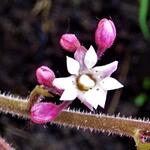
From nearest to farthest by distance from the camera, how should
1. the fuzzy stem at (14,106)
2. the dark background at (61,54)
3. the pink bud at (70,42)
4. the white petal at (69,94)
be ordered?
the white petal at (69,94) < the pink bud at (70,42) < the fuzzy stem at (14,106) < the dark background at (61,54)

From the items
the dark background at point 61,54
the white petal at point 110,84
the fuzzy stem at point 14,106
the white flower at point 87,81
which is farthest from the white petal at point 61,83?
the dark background at point 61,54

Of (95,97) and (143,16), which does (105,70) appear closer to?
(95,97)

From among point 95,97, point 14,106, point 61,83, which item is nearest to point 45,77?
point 61,83

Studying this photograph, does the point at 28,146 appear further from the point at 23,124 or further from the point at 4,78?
the point at 4,78

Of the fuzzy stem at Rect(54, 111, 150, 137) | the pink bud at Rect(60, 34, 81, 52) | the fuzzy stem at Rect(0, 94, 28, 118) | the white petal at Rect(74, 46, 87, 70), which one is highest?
the pink bud at Rect(60, 34, 81, 52)

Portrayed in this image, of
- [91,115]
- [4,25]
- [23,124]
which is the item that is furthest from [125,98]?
[91,115]

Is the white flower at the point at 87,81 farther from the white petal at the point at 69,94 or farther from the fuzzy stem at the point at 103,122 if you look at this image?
the fuzzy stem at the point at 103,122

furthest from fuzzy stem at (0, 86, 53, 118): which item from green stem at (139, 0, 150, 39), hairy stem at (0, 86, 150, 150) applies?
green stem at (139, 0, 150, 39)

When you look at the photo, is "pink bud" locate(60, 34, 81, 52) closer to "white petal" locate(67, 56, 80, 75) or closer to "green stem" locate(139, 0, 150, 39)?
"white petal" locate(67, 56, 80, 75)
